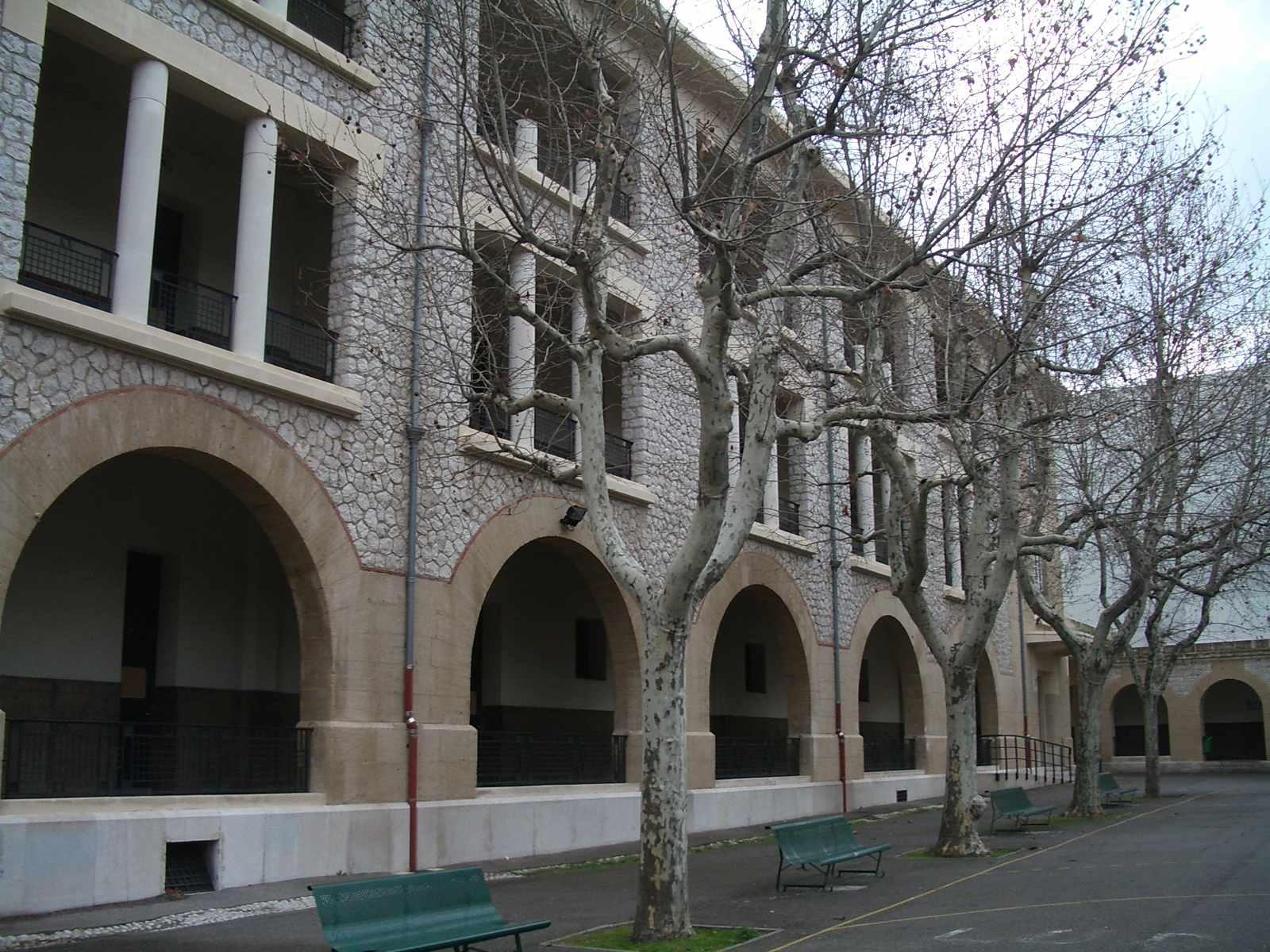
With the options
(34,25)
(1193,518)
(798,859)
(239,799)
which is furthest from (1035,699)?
(34,25)

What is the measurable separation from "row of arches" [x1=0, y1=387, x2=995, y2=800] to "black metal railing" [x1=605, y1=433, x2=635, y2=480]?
1.79 m

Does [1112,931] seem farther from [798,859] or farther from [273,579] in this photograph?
[273,579]

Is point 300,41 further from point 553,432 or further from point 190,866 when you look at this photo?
point 190,866

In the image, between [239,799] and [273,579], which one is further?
[273,579]

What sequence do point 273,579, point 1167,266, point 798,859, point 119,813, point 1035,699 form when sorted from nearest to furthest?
1. point 119,813
2. point 798,859
3. point 273,579
4. point 1167,266
5. point 1035,699

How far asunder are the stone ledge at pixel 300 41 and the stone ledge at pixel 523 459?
4469mm

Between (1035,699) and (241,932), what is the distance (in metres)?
30.9

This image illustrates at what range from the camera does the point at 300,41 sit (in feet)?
46.3

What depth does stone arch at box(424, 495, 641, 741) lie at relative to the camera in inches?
585

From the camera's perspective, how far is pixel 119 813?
11258 millimetres

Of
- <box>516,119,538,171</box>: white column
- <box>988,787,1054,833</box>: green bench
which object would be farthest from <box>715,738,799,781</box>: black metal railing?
<box>516,119,538,171</box>: white column

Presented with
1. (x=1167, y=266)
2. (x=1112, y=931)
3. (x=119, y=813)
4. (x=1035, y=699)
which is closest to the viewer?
(x=1112, y=931)

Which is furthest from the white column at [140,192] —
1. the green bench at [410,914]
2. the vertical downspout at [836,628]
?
the vertical downspout at [836,628]

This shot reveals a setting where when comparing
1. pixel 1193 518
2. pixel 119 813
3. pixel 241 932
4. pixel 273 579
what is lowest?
pixel 241 932
